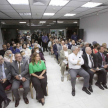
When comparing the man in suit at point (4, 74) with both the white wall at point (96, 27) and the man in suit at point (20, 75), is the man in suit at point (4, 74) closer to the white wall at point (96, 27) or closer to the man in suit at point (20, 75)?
the man in suit at point (20, 75)

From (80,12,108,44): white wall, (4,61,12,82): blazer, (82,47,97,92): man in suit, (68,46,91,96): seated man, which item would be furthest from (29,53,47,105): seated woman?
(80,12,108,44): white wall

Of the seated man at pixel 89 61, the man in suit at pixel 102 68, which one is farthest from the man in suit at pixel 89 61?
the man in suit at pixel 102 68

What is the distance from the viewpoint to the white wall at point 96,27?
5910mm

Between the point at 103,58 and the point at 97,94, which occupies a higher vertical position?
the point at 103,58

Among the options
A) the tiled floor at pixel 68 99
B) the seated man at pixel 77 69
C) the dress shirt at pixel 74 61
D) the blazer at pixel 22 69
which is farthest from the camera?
the dress shirt at pixel 74 61

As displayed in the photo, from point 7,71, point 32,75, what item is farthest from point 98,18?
point 7,71

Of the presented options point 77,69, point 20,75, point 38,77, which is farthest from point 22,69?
point 77,69

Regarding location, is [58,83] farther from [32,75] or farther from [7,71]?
[7,71]

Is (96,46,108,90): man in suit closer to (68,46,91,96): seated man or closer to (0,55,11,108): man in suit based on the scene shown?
(68,46,91,96): seated man

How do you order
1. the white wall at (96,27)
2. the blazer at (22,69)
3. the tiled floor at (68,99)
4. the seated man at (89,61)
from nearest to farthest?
the tiled floor at (68,99) < the blazer at (22,69) < the seated man at (89,61) < the white wall at (96,27)

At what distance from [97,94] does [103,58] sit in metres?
1.31

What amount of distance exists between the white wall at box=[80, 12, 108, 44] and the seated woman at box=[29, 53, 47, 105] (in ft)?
15.9

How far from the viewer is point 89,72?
3.08 metres

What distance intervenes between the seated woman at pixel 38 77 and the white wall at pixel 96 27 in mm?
4832
